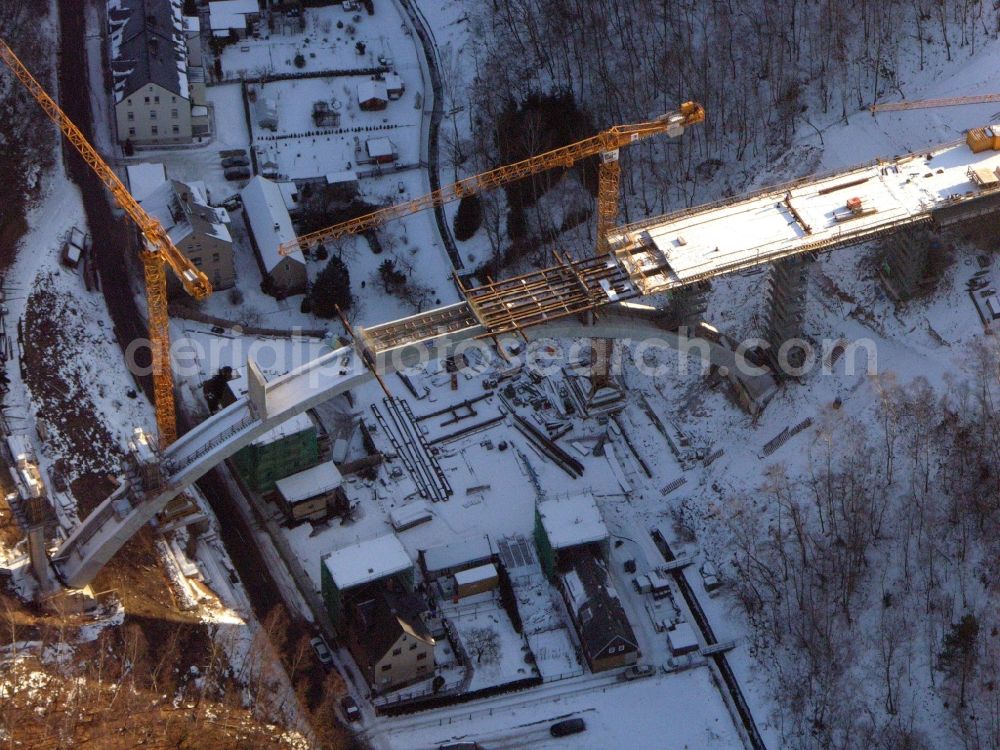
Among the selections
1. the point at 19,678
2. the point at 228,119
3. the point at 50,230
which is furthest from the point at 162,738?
the point at 228,119

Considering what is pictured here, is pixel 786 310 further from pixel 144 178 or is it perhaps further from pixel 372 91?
pixel 144 178

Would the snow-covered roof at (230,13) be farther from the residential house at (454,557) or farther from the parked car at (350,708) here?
the parked car at (350,708)

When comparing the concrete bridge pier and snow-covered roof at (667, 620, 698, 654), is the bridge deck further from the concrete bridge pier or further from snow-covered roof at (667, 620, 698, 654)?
snow-covered roof at (667, 620, 698, 654)

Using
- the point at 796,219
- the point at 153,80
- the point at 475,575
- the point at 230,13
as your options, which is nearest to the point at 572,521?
the point at 475,575

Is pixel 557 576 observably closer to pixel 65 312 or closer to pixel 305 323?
pixel 305 323

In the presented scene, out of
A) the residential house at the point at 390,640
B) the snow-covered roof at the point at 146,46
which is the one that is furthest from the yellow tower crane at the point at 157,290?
the snow-covered roof at the point at 146,46
